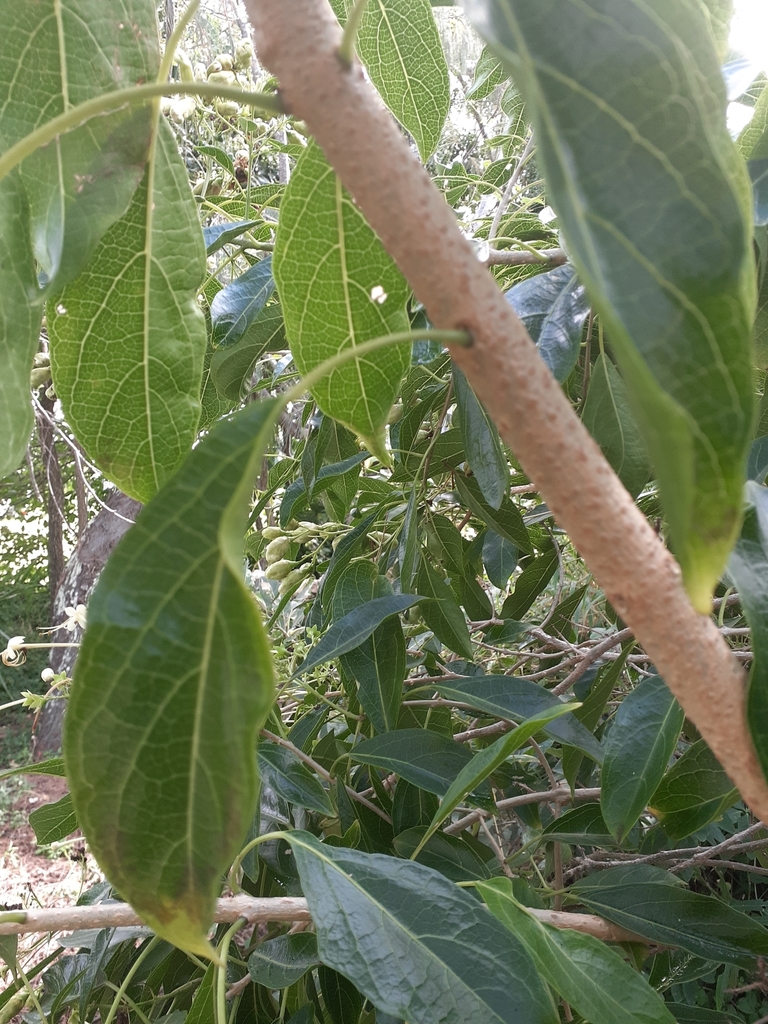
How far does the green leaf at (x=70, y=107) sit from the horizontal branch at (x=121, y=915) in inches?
17.0

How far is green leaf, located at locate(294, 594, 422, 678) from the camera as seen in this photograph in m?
0.73

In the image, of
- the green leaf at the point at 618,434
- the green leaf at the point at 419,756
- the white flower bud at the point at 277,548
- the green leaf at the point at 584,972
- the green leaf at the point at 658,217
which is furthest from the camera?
the white flower bud at the point at 277,548

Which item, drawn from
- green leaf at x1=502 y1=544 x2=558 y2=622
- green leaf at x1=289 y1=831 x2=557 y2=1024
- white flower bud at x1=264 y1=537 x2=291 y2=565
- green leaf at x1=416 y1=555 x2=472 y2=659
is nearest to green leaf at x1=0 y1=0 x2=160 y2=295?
green leaf at x1=289 y1=831 x2=557 y2=1024

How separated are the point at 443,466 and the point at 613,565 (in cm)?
69

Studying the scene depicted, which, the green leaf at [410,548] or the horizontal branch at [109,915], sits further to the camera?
the green leaf at [410,548]

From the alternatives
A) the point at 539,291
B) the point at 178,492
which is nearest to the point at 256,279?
the point at 539,291

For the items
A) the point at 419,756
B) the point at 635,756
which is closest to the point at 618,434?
the point at 635,756

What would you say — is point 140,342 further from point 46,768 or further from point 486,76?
point 486,76

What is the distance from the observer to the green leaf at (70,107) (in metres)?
0.39

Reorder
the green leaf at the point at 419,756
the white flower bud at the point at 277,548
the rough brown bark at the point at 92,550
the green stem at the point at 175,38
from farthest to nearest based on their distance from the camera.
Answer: the rough brown bark at the point at 92,550, the white flower bud at the point at 277,548, the green leaf at the point at 419,756, the green stem at the point at 175,38

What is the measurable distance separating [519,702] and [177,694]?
0.50 m

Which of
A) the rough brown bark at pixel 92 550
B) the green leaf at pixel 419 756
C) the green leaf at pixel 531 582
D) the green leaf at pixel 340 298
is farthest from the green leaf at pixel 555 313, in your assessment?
the rough brown bark at pixel 92 550

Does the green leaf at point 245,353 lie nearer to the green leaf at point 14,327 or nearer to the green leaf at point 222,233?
the green leaf at point 222,233

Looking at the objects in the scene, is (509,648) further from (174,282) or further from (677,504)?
(677,504)
